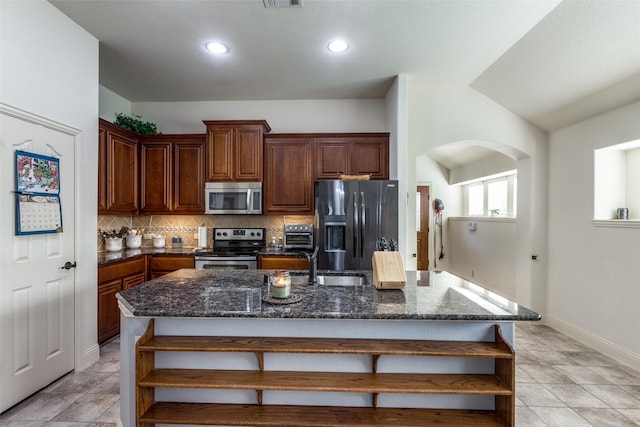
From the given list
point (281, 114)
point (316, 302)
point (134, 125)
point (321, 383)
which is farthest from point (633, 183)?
point (134, 125)

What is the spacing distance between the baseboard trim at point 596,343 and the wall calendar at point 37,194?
494 cm

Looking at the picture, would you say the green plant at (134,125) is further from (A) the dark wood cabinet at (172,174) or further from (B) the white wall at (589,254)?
(B) the white wall at (589,254)

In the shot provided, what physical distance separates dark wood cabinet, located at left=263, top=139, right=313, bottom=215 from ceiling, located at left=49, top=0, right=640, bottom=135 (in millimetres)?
700

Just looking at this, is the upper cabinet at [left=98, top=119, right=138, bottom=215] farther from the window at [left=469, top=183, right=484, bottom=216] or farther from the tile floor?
the window at [left=469, top=183, right=484, bottom=216]

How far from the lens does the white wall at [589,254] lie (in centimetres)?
276

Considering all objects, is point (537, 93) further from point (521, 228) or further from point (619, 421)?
point (619, 421)

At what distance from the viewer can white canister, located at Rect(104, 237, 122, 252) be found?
3.58 metres

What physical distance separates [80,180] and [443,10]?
326 centimetres

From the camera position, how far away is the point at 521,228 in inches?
155

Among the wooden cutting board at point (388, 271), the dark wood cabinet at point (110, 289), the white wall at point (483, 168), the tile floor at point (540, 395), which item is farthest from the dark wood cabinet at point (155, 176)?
the white wall at point (483, 168)

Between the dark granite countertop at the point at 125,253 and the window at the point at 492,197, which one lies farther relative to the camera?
the window at the point at 492,197

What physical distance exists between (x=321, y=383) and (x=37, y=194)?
2393 millimetres

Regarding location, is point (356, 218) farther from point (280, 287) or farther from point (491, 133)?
point (491, 133)

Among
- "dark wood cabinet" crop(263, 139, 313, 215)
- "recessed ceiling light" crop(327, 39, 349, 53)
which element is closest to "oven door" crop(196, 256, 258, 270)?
"dark wood cabinet" crop(263, 139, 313, 215)
